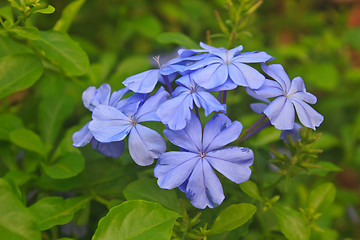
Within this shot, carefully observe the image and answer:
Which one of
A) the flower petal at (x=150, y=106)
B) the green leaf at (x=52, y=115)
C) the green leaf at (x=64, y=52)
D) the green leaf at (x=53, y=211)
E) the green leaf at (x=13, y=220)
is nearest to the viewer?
the green leaf at (x=13, y=220)

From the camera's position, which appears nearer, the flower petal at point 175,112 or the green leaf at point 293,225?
the flower petal at point 175,112

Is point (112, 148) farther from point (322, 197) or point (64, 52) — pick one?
point (322, 197)

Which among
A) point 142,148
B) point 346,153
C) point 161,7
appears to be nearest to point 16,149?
point 142,148

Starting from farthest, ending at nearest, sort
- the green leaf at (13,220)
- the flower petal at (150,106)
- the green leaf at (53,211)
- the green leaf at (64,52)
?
1. the green leaf at (64,52)
2. the green leaf at (53,211)
3. the flower petal at (150,106)
4. the green leaf at (13,220)

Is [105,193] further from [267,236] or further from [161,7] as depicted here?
[161,7]

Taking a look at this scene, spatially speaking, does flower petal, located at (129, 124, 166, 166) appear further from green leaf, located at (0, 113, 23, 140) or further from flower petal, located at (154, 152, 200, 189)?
green leaf, located at (0, 113, 23, 140)

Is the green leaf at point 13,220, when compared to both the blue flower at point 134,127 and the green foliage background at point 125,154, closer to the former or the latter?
the green foliage background at point 125,154

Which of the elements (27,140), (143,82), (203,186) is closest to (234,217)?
(203,186)

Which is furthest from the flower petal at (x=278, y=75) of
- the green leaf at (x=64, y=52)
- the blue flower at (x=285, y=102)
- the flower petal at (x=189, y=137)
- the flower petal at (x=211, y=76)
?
the green leaf at (x=64, y=52)
